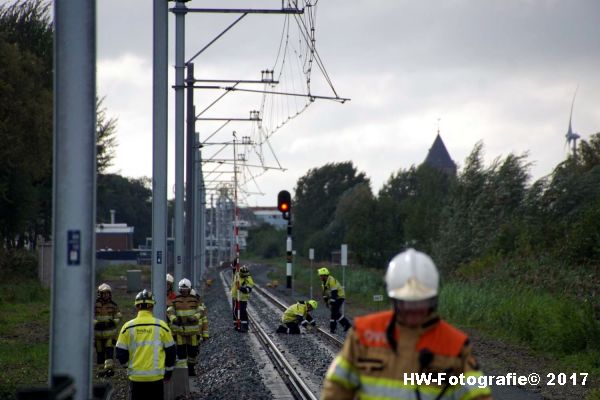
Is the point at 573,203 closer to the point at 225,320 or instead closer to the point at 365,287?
the point at 365,287

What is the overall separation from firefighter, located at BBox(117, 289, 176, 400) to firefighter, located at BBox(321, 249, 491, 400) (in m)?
6.08

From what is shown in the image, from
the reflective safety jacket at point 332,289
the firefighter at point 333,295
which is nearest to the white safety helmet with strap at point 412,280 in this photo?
the firefighter at point 333,295

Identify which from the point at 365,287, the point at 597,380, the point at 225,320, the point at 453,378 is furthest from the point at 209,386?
the point at 365,287

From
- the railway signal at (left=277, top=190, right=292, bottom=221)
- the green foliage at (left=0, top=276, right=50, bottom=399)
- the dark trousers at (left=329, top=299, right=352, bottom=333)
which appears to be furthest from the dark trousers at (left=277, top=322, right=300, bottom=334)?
the railway signal at (left=277, top=190, right=292, bottom=221)

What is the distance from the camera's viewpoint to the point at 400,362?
485 cm

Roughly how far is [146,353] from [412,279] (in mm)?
6409

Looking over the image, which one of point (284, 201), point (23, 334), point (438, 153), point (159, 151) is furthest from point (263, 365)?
point (438, 153)

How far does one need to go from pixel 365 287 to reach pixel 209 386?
2903 centimetres

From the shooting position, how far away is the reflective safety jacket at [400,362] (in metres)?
4.84

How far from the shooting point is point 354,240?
6775 cm

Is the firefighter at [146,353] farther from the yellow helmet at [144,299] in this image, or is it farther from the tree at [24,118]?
the tree at [24,118]

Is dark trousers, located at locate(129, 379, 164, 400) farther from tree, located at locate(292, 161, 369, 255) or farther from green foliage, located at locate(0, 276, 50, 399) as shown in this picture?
tree, located at locate(292, 161, 369, 255)

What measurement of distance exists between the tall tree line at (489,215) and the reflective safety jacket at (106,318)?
1995cm

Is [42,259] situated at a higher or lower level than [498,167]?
lower
